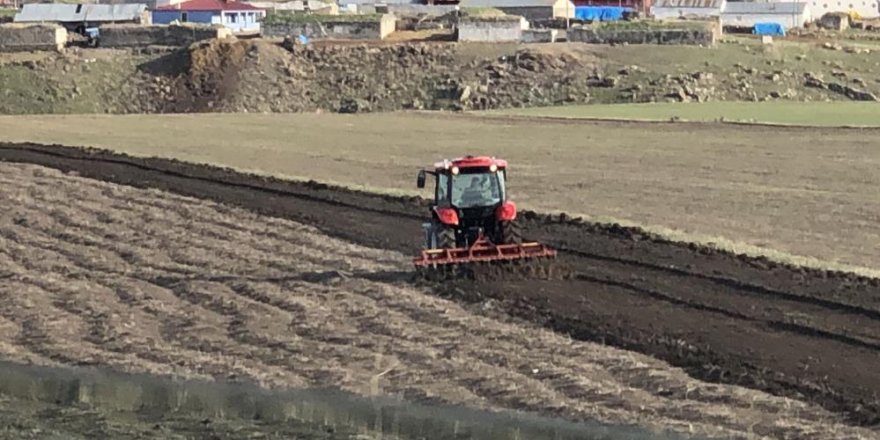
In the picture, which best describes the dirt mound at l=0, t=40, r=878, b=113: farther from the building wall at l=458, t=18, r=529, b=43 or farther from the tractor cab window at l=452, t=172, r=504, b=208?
the tractor cab window at l=452, t=172, r=504, b=208

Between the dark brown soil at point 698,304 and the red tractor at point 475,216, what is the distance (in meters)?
0.54

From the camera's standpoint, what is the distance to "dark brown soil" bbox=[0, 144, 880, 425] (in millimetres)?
15961

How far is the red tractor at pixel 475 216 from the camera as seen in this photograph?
21922mm

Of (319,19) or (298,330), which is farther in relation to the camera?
(319,19)

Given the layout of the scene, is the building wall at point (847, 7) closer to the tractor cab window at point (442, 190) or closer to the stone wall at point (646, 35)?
the stone wall at point (646, 35)

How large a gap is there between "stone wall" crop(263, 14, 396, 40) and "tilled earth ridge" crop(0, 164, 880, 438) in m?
57.5

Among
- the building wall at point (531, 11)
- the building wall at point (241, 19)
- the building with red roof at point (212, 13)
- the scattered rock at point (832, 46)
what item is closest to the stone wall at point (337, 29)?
the building wall at point (241, 19)

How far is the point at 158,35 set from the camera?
8600cm

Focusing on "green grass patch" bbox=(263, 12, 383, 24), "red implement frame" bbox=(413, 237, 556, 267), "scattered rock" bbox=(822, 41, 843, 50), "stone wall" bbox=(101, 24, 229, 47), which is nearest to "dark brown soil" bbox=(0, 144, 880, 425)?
"red implement frame" bbox=(413, 237, 556, 267)

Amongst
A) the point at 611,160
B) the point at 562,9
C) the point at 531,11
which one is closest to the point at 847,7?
the point at 562,9

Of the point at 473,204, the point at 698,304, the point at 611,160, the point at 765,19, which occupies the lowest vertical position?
the point at 611,160

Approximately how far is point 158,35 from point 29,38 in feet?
24.5

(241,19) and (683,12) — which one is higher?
(683,12)

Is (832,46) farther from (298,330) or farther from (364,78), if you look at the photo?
(298,330)
